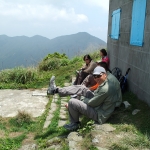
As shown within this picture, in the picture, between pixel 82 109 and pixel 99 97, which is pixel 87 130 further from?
pixel 99 97

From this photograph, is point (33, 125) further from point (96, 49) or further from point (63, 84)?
point (96, 49)

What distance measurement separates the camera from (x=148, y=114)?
4480 mm

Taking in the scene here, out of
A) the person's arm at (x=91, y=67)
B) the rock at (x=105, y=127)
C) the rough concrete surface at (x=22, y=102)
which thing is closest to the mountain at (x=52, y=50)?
the rough concrete surface at (x=22, y=102)

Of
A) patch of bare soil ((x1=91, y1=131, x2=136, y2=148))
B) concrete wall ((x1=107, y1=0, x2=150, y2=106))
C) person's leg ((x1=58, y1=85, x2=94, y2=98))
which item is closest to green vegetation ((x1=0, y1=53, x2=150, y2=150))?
patch of bare soil ((x1=91, y1=131, x2=136, y2=148))

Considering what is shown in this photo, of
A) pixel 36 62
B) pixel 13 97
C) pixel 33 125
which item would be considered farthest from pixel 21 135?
pixel 36 62

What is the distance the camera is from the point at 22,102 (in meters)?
7.29

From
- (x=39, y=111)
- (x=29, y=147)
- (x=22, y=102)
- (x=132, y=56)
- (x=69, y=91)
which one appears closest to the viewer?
(x=29, y=147)

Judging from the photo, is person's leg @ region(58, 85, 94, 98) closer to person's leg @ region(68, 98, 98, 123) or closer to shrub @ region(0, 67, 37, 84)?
person's leg @ region(68, 98, 98, 123)

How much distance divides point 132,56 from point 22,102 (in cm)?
367

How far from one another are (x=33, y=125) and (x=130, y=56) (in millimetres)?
2961

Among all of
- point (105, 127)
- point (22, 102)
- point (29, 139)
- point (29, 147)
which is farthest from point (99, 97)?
point (22, 102)

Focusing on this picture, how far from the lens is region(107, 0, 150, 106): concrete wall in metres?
4.85

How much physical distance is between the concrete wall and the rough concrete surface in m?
2.63

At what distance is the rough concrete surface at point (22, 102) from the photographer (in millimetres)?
6418
